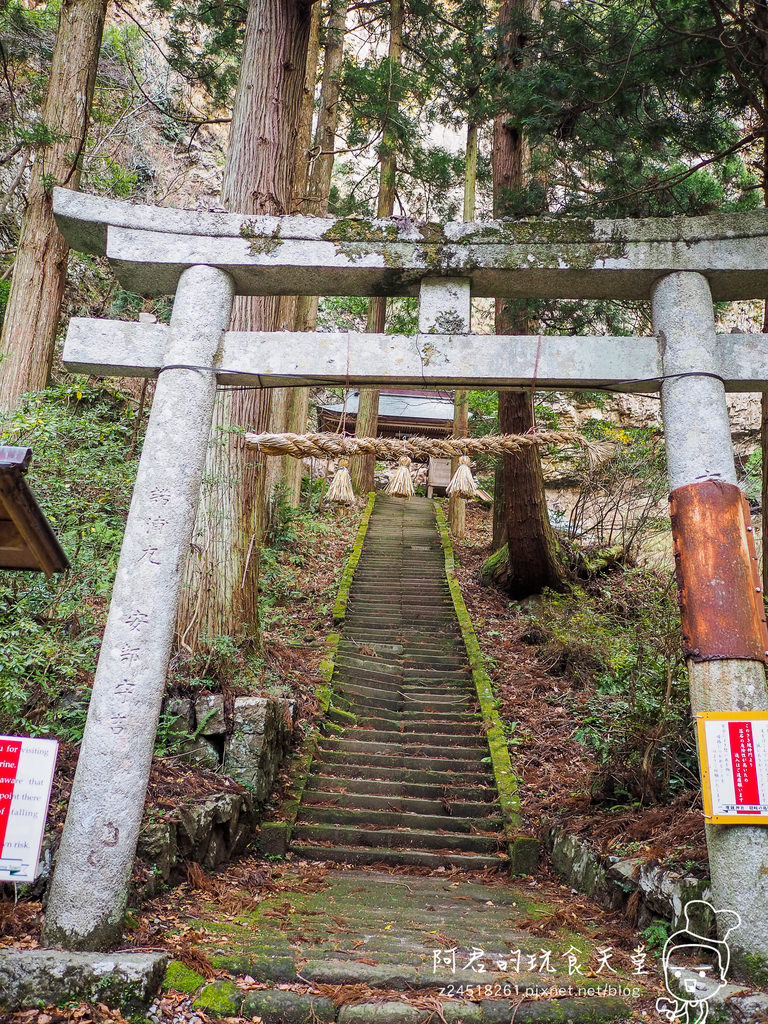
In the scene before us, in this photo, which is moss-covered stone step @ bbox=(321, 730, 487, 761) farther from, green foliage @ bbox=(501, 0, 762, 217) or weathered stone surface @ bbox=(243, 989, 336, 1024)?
green foliage @ bbox=(501, 0, 762, 217)

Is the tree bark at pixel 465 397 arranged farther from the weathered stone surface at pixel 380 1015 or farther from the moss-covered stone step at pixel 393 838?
the weathered stone surface at pixel 380 1015

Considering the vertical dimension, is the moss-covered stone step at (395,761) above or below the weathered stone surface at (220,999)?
above

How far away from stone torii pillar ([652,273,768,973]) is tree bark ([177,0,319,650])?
3.40 metres

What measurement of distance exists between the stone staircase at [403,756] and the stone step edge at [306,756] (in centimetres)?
10

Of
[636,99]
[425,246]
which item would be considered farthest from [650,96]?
[425,246]

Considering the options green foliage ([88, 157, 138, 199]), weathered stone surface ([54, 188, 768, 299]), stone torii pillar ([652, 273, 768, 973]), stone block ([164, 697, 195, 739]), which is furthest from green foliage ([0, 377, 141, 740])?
green foliage ([88, 157, 138, 199])

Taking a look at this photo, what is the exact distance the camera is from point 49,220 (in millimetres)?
6988

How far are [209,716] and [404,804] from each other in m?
2.03

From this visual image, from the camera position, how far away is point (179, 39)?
952 cm

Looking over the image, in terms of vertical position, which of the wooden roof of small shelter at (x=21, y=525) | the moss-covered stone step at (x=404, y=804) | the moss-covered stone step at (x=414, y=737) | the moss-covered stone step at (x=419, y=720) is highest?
the wooden roof of small shelter at (x=21, y=525)

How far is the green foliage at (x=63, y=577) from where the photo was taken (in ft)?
13.5

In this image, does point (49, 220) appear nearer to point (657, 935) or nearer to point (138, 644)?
point (138, 644)

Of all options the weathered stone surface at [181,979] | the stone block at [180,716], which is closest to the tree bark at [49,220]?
the stone block at [180,716]

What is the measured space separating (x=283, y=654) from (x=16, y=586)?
11.2ft
